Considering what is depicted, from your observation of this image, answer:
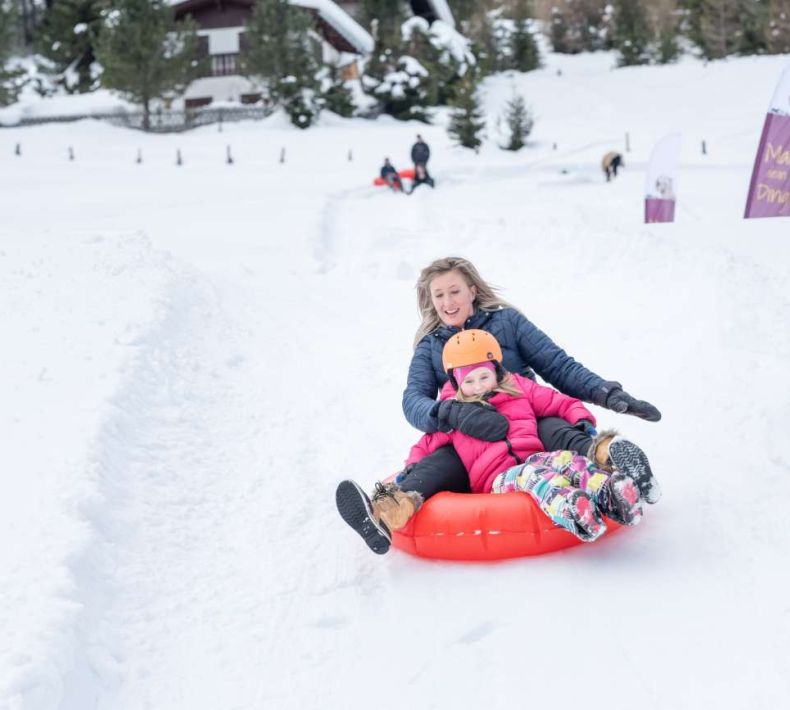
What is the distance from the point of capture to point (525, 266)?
9.64 m

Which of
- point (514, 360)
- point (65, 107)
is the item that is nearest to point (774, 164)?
point (514, 360)

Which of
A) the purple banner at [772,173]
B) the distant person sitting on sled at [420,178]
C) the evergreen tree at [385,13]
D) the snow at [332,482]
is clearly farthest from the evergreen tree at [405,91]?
the purple banner at [772,173]

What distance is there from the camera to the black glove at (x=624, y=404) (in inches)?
139

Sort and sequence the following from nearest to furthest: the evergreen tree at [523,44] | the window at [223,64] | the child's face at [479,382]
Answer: the child's face at [479,382], the window at [223,64], the evergreen tree at [523,44]

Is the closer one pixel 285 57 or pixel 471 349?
pixel 471 349

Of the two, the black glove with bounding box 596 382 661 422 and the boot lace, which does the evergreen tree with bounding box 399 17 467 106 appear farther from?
the boot lace

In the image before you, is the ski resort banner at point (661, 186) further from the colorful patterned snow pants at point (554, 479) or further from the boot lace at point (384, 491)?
the boot lace at point (384, 491)

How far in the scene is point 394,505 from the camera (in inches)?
134

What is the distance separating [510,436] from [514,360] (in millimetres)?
721

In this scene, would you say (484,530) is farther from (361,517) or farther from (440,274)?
(440,274)

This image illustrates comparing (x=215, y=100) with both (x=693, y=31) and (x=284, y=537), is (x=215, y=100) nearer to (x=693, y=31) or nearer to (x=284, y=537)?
(x=693, y=31)

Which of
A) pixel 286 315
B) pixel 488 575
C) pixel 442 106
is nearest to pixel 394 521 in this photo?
pixel 488 575

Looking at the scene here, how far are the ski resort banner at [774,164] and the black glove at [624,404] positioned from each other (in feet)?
23.1

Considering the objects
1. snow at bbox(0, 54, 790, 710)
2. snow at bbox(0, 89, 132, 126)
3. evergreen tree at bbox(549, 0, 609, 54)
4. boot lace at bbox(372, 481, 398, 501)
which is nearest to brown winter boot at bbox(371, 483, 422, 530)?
boot lace at bbox(372, 481, 398, 501)
